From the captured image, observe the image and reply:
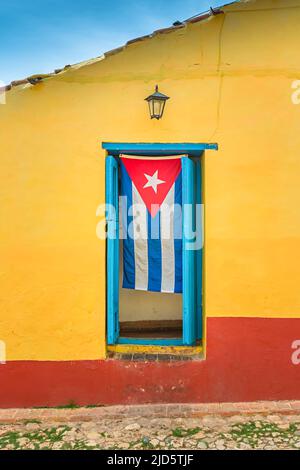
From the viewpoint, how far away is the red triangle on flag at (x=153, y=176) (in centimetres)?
477

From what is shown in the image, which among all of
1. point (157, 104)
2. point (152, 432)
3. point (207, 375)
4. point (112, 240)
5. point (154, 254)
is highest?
point (157, 104)

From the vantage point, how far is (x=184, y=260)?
473 centimetres

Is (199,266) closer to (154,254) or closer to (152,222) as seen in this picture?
(154,254)

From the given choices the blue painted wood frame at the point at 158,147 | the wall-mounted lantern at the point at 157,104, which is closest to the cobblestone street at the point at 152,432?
the blue painted wood frame at the point at 158,147

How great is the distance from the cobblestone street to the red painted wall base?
227 millimetres

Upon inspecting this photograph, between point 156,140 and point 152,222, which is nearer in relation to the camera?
point 156,140

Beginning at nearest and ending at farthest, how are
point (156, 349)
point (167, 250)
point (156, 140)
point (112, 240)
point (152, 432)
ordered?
point (152, 432) < point (156, 140) < point (112, 240) < point (156, 349) < point (167, 250)

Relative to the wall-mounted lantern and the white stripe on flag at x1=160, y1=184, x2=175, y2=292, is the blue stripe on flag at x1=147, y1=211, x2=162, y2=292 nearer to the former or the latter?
the white stripe on flag at x1=160, y1=184, x2=175, y2=292

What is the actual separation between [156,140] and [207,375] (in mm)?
2907

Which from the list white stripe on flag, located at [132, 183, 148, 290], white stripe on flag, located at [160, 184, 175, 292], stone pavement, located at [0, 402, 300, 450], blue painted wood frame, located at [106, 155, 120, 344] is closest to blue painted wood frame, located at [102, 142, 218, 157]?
blue painted wood frame, located at [106, 155, 120, 344]

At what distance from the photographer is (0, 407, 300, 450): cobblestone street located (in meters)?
3.82

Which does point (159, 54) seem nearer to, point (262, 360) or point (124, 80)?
point (124, 80)

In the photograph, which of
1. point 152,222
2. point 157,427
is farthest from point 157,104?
point 157,427
